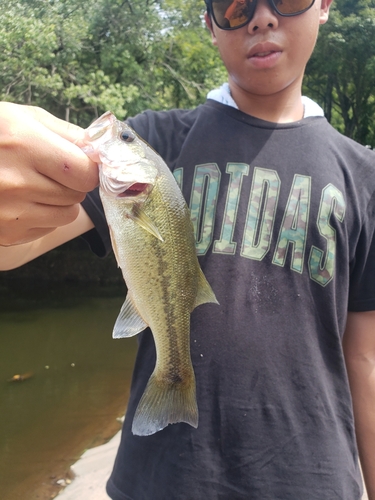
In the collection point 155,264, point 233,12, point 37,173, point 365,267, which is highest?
point 233,12

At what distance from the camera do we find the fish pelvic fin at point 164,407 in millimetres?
1427

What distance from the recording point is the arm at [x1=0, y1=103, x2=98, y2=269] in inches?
44.4

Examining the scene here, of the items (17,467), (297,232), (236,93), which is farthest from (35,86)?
(297,232)

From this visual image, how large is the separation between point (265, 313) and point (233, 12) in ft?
4.34

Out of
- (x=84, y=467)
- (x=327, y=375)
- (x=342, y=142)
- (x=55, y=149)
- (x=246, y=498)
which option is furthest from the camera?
(x=84, y=467)

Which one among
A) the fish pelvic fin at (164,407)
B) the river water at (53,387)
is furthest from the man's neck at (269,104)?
the river water at (53,387)

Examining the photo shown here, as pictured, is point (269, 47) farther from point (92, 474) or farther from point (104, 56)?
point (104, 56)

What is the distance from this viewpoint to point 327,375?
1.72 m

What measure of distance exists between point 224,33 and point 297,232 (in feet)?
3.17

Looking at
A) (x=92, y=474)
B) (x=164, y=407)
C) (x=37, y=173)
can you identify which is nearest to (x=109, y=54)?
(x=92, y=474)

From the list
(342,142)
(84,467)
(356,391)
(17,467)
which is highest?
(342,142)

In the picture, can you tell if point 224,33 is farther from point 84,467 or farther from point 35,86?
point 35,86

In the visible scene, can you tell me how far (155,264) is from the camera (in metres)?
1.44

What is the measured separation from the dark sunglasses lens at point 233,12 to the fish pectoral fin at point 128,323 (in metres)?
1.31
